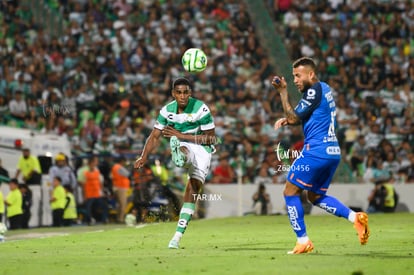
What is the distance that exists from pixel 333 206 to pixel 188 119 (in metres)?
2.74

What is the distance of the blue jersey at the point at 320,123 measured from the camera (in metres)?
13.4

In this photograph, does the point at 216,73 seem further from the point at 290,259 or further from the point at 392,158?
the point at 290,259

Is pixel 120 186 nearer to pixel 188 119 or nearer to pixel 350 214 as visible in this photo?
pixel 188 119

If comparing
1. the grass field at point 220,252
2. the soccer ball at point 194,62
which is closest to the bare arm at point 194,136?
the grass field at point 220,252

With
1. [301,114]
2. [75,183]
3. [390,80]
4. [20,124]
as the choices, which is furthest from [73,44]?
[301,114]

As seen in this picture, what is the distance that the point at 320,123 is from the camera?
1353 cm

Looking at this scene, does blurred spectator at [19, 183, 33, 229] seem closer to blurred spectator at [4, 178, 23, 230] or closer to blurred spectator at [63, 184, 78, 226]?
blurred spectator at [4, 178, 23, 230]

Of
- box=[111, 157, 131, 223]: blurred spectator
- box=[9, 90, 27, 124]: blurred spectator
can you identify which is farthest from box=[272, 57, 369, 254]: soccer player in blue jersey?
box=[9, 90, 27, 124]: blurred spectator

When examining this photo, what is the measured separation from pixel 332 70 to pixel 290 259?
2189 centimetres

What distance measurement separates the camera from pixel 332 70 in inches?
1337

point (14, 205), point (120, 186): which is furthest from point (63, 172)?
point (14, 205)

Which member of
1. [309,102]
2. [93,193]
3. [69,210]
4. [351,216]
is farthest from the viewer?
[93,193]

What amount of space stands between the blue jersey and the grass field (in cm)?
132

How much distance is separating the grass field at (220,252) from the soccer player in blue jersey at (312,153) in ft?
1.30
